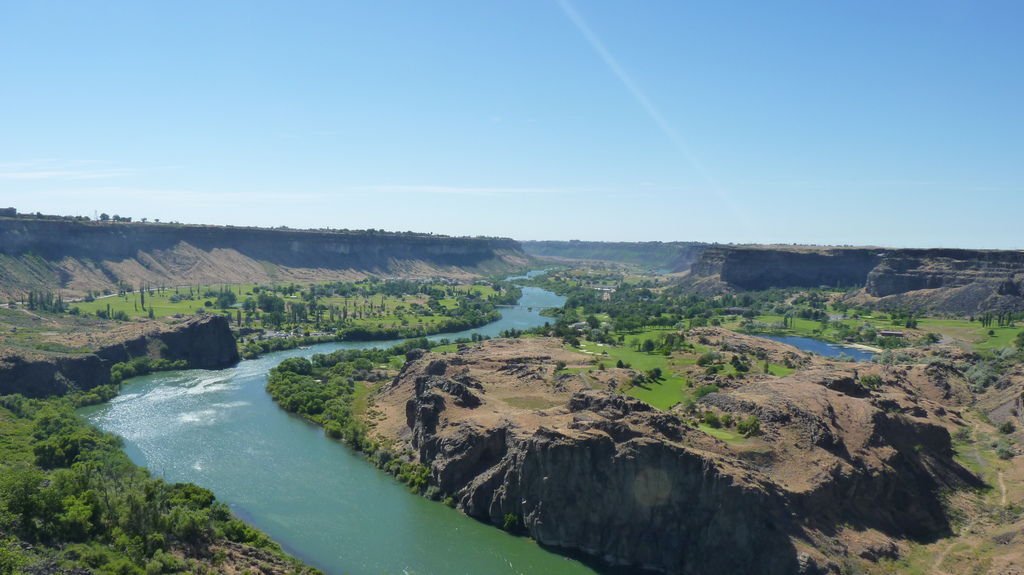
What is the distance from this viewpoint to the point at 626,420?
43.9m

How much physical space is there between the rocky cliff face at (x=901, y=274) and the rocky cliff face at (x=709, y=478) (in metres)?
104

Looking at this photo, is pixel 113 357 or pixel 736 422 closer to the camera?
pixel 736 422

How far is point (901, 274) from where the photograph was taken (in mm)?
155500

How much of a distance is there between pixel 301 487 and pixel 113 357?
152 feet

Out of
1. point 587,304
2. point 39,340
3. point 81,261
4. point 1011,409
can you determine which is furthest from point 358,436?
point 81,261

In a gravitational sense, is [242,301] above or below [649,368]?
below

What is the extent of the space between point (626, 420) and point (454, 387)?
18.0m

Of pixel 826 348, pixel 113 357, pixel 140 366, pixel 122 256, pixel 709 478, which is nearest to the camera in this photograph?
pixel 709 478

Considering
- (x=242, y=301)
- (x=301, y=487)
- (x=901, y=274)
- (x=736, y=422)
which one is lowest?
(x=301, y=487)

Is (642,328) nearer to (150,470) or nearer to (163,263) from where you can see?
(150,470)

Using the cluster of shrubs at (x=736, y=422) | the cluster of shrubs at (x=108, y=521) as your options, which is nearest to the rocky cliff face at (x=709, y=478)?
the cluster of shrubs at (x=736, y=422)

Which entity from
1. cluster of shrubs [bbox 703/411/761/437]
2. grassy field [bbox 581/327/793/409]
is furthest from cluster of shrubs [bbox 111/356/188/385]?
cluster of shrubs [bbox 703/411/761/437]

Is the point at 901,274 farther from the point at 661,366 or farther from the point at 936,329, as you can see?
the point at 661,366

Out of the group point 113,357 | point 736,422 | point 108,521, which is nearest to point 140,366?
point 113,357
